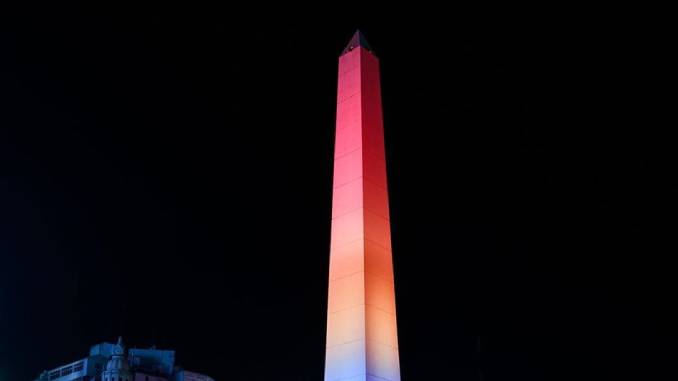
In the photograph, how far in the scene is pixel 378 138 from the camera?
24719 millimetres

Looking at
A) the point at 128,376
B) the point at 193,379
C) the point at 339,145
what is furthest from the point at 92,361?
the point at 339,145

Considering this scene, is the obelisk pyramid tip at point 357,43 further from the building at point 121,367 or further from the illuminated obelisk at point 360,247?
the building at point 121,367

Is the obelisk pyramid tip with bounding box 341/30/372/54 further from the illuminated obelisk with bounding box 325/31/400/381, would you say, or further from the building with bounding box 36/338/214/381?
the building with bounding box 36/338/214/381

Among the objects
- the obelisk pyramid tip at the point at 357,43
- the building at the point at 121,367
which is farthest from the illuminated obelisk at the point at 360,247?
the building at the point at 121,367

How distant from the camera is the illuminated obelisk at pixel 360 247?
2080 centimetres

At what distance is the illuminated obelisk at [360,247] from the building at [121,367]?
4819 centimetres

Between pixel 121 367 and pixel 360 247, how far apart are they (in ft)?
165

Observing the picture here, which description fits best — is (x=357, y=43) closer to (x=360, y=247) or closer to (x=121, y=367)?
(x=360, y=247)

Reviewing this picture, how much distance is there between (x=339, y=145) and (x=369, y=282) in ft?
15.6

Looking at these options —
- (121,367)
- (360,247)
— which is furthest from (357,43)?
(121,367)

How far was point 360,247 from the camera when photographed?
21.8 meters

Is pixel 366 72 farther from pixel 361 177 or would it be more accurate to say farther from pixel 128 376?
pixel 128 376

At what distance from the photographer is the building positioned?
67.9 meters

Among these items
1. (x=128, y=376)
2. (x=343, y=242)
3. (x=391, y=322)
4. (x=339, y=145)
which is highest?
(x=128, y=376)
